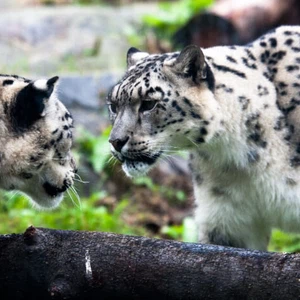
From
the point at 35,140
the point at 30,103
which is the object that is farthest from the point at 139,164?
the point at 30,103

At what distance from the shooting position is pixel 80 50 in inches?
703

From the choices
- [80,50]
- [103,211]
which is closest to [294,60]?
[103,211]

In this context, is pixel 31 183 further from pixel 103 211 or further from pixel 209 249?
pixel 103 211

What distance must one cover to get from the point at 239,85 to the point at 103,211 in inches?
170

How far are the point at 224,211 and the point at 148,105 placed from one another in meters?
1.45

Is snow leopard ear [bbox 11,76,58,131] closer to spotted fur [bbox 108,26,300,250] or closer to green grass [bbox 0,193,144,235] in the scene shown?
spotted fur [bbox 108,26,300,250]

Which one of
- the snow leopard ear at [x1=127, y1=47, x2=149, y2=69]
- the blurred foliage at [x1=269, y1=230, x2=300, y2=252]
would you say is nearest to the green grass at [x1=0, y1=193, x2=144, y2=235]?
the blurred foliage at [x1=269, y1=230, x2=300, y2=252]

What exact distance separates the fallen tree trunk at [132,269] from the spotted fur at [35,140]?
0.71 meters

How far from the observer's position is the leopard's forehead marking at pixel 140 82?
780 cm

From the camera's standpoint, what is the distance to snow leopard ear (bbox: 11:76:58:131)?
7074 mm

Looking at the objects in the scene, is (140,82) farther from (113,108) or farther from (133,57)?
(133,57)

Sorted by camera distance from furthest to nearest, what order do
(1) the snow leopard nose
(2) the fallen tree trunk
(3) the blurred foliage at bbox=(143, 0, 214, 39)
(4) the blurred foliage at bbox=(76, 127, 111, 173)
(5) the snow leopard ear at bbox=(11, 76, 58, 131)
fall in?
(3) the blurred foliage at bbox=(143, 0, 214, 39) < (4) the blurred foliage at bbox=(76, 127, 111, 173) < (1) the snow leopard nose < (5) the snow leopard ear at bbox=(11, 76, 58, 131) < (2) the fallen tree trunk

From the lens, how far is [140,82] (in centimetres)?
784

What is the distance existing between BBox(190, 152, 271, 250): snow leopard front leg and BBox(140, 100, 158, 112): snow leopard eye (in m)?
0.99
